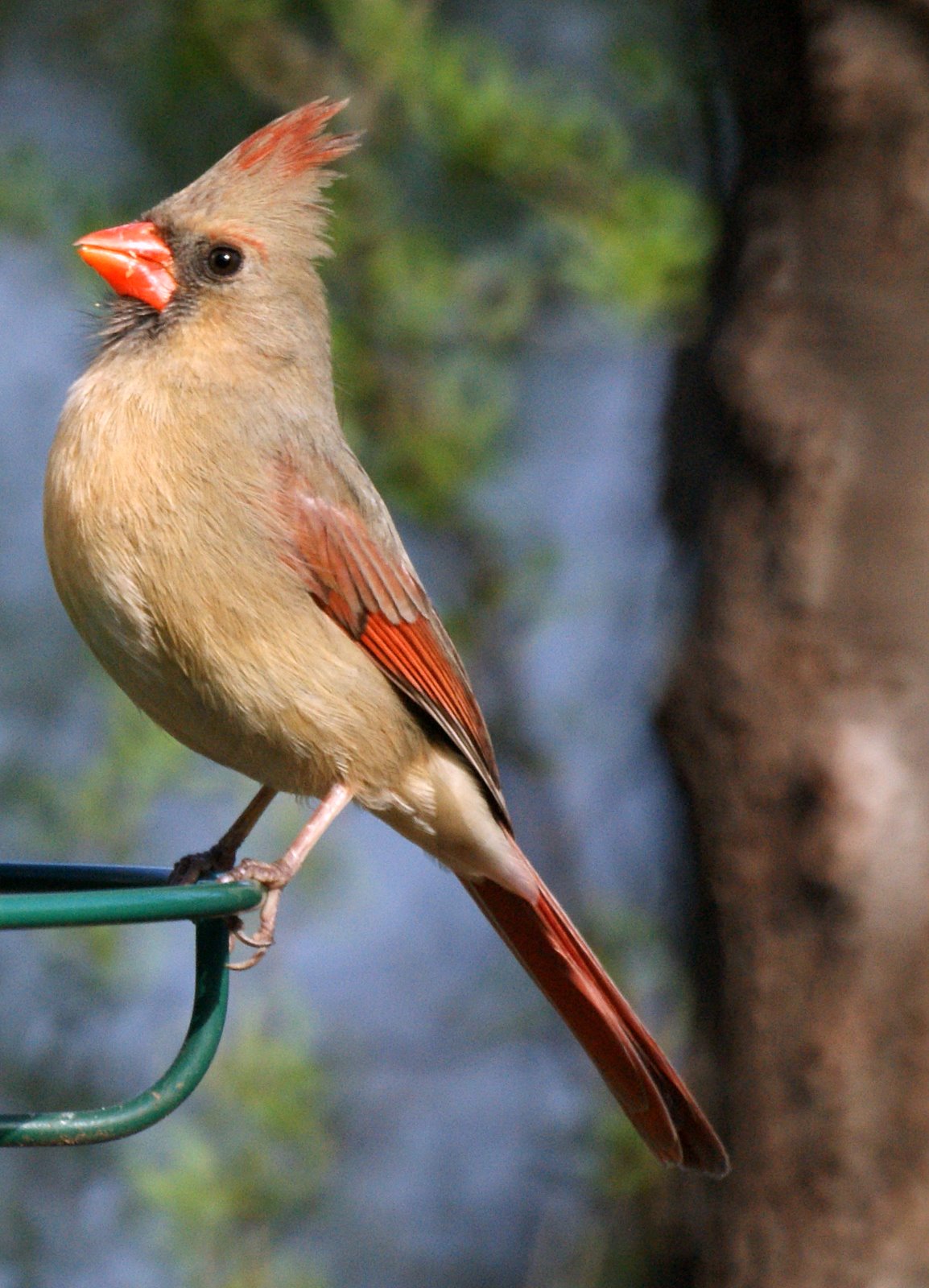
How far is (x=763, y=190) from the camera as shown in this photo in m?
3.94

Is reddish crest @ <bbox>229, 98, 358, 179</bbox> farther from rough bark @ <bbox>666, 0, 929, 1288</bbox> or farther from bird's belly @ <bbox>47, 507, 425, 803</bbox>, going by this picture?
rough bark @ <bbox>666, 0, 929, 1288</bbox>

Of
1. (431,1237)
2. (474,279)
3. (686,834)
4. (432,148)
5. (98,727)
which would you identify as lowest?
(431,1237)

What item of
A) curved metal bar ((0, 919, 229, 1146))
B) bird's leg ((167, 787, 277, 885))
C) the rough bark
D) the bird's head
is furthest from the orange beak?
the rough bark

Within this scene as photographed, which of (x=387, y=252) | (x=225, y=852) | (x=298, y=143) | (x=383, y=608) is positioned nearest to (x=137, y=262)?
(x=298, y=143)

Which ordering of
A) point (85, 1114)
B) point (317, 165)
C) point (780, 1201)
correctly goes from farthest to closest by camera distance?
point (780, 1201)
point (317, 165)
point (85, 1114)

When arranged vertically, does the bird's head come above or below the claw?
above

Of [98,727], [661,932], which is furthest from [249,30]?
[661,932]

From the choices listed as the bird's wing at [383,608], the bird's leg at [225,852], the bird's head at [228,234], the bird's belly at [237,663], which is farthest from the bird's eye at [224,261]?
the bird's leg at [225,852]

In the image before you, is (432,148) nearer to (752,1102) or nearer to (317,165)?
(317,165)

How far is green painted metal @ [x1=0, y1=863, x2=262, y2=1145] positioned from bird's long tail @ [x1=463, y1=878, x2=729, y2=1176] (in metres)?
0.85

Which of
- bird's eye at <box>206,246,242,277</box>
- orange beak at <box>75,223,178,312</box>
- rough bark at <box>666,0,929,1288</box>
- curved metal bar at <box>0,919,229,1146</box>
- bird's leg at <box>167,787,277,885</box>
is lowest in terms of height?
rough bark at <box>666,0,929,1288</box>

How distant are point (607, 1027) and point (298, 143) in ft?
4.88

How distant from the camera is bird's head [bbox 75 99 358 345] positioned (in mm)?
2943

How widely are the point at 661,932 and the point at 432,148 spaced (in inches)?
73.0
